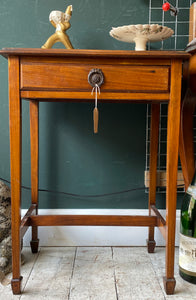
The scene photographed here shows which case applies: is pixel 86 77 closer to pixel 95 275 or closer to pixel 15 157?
pixel 15 157

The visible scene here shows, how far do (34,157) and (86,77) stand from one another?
55 cm

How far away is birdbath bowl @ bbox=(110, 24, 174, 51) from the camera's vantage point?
45.0 inches

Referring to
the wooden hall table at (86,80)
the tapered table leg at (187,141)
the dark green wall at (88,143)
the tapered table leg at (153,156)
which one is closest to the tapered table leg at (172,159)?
the wooden hall table at (86,80)

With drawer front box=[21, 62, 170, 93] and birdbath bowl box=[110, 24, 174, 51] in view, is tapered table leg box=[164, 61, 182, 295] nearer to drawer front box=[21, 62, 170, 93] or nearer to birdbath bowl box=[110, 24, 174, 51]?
drawer front box=[21, 62, 170, 93]

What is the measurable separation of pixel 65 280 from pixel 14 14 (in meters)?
1.23

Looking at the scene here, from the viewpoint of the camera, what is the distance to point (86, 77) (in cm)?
A: 106

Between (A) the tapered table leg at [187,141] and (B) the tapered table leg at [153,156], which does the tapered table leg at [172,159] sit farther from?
(B) the tapered table leg at [153,156]

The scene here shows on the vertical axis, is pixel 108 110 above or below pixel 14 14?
below

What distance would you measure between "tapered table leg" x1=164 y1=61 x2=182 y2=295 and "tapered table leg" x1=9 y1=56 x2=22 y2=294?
531 millimetres

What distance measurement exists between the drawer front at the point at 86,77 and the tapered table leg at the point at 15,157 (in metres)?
0.03

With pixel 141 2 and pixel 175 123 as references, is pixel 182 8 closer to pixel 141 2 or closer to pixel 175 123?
pixel 141 2

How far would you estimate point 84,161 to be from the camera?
61.3 inches

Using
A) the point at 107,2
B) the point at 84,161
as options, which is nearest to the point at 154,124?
the point at 84,161

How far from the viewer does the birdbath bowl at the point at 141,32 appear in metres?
1.14
